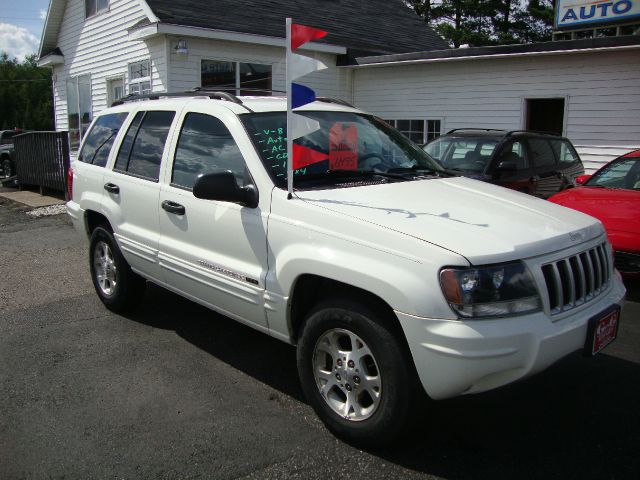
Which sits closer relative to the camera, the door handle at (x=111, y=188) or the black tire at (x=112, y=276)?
the door handle at (x=111, y=188)

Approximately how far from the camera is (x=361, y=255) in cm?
284

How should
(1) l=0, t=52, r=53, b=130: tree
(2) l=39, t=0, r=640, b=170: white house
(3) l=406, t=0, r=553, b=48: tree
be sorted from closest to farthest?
(2) l=39, t=0, r=640, b=170: white house, (3) l=406, t=0, r=553, b=48: tree, (1) l=0, t=52, r=53, b=130: tree

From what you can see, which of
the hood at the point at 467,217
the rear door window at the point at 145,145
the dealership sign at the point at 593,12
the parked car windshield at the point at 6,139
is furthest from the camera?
the parked car windshield at the point at 6,139

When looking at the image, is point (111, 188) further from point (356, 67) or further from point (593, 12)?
point (593, 12)

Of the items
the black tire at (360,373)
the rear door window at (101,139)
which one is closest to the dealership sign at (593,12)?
the rear door window at (101,139)

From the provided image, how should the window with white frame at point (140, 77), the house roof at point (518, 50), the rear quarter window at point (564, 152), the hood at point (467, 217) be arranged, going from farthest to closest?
the window with white frame at point (140, 77)
the house roof at point (518, 50)
the rear quarter window at point (564, 152)
the hood at point (467, 217)

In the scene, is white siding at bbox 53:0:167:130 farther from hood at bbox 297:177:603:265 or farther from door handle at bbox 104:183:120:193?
hood at bbox 297:177:603:265

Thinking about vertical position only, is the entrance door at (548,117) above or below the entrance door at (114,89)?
below

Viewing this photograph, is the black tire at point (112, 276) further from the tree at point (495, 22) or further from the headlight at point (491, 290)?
the tree at point (495, 22)

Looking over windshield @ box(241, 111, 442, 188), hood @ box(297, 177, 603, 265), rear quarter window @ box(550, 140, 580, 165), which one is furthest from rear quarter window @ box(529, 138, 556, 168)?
hood @ box(297, 177, 603, 265)

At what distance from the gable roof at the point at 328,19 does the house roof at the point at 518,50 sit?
1.35m

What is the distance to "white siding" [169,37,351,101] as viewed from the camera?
1174 cm

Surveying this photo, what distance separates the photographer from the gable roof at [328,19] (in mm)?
11805

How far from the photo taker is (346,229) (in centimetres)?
294
